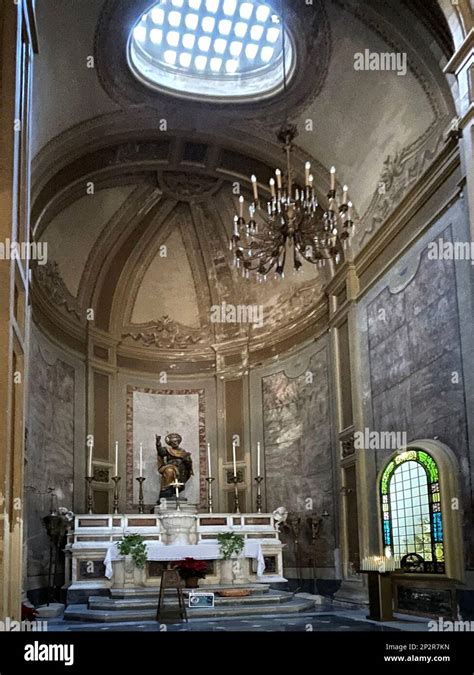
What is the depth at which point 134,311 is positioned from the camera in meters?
19.1

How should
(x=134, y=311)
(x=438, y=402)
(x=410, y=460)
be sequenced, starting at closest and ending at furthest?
(x=438, y=402) < (x=410, y=460) < (x=134, y=311)

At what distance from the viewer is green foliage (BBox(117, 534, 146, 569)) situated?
12.5 meters

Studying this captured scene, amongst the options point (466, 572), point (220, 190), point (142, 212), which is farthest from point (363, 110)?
point (466, 572)

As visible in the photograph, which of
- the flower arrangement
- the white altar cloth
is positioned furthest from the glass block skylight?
the flower arrangement

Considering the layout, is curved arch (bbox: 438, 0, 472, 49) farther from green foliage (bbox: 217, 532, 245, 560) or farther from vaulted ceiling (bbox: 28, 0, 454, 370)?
green foliage (bbox: 217, 532, 245, 560)

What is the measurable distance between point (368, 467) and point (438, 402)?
3024 mm

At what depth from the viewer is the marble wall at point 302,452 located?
15281mm

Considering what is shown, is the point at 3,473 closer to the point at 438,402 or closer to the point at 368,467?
the point at 438,402

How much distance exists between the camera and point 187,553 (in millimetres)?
13016

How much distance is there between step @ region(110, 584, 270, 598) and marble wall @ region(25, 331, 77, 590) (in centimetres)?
202

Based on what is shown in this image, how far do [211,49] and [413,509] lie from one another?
972cm
